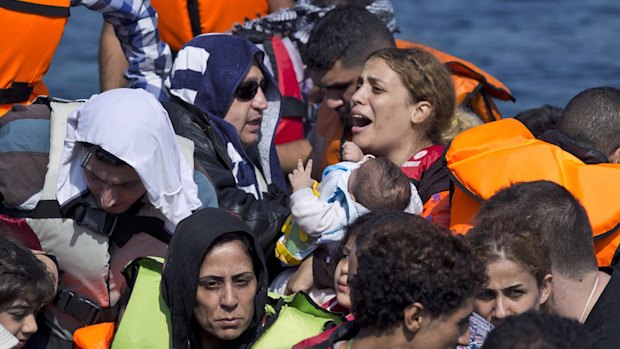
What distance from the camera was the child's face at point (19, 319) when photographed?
376 centimetres

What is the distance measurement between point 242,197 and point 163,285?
889 mm

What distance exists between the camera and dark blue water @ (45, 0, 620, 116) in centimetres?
1184

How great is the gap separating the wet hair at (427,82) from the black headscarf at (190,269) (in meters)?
1.36

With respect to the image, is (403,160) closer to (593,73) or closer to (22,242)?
(22,242)

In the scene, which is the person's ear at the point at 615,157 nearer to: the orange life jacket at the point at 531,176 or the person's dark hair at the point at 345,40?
the orange life jacket at the point at 531,176

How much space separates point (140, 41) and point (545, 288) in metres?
2.27

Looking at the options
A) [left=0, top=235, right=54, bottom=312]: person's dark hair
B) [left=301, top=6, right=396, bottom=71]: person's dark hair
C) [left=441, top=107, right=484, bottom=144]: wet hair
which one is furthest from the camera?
[left=301, top=6, right=396, bottom=71]: person's dark hair

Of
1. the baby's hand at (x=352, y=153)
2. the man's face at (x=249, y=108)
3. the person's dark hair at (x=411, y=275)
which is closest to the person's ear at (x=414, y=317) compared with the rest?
the person's dark hair at (x=411, y=275)

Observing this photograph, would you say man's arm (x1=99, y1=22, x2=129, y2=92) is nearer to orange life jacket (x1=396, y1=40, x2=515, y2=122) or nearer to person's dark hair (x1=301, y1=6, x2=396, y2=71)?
person's dark hair (x1=301, y1=6, x2=396, y2=71)

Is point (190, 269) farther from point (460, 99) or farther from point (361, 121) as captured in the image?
point (460, 99)

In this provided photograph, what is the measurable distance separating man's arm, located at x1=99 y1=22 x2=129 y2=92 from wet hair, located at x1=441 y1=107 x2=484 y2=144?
6.36ft

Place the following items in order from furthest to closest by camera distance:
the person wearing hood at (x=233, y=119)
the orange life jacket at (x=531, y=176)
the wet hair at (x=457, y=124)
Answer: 1. the wet hair at (x=457, y=124)
2. the person wearing hood at (x=233, y=119)
3. the orange life jacket at (x=531, y=176)

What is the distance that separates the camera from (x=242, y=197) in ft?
15.1

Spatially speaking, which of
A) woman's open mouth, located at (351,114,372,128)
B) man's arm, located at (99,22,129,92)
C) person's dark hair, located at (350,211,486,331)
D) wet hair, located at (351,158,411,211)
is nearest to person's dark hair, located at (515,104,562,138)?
woman's open mouth, located at (351,114,372,128)
